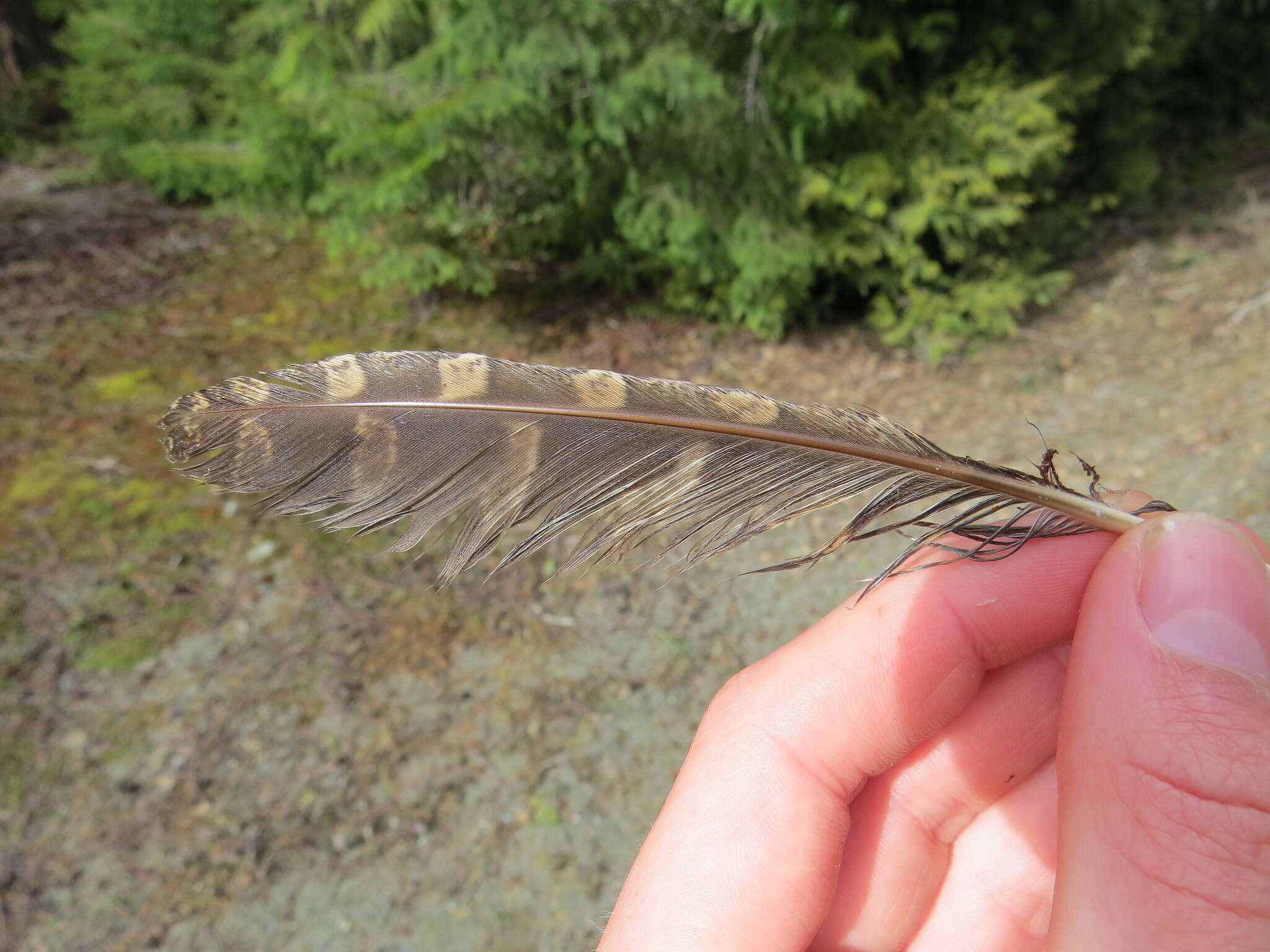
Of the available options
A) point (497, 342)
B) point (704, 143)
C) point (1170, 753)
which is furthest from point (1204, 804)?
point (497, 342)

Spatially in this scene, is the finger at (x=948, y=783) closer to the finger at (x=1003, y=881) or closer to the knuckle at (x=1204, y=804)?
the finger at (x=1003, y=881)

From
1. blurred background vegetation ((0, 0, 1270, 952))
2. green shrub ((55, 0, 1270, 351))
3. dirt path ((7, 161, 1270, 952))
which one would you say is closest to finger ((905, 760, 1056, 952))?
dirt path ((7, 161, 1270, 952))

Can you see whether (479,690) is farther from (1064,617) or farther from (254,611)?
(1064,617)

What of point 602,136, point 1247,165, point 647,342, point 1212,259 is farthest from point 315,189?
point 1247,165

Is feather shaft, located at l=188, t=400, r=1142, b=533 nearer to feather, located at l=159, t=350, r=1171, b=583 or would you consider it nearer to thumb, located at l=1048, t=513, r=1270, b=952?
feather, located at l=159, t=350, r=1171, b=583

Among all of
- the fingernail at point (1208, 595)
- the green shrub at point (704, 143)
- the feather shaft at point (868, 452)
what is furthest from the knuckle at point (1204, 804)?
the green shrub at point (704, 143)
